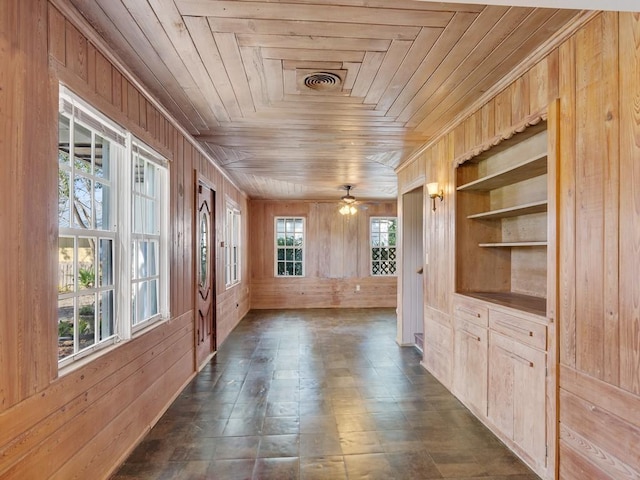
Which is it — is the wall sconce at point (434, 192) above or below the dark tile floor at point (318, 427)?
above

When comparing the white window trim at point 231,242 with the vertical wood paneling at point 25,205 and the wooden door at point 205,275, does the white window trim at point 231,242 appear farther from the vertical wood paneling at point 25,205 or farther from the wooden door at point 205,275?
the vertical wood paneling at point 25,205

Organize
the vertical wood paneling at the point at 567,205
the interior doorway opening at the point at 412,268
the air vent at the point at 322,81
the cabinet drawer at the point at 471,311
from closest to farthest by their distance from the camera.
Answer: the vertical wood paneling at the point at 567,205
the air vent at the point at 322,81
the cabinet drawer at the point at 471,311
the interior doorway opening at the point at 412,268

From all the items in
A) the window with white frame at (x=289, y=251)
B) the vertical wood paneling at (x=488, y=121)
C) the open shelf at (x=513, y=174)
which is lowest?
the window with white frame at (x=289, y=251)

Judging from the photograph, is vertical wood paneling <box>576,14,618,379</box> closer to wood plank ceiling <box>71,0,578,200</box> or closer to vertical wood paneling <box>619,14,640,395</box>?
vertical wood paneling <box>619,14,640,395</box>

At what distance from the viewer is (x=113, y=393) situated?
7.23 feet

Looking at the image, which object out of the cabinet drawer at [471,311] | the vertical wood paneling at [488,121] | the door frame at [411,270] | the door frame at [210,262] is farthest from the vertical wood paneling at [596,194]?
the door frame at [210,262]

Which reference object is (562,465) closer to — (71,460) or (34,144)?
(71,460)

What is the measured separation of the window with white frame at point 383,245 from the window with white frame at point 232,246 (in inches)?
129

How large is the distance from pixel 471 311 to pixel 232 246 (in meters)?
4.60

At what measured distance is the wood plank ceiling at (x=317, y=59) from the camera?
5.97 feet

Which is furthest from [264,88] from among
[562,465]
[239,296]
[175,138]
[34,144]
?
[239,296]

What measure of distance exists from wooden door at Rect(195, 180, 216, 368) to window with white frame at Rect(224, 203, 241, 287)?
108 centimetres

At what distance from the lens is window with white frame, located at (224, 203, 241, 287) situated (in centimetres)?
601

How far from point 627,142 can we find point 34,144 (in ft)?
8.66
